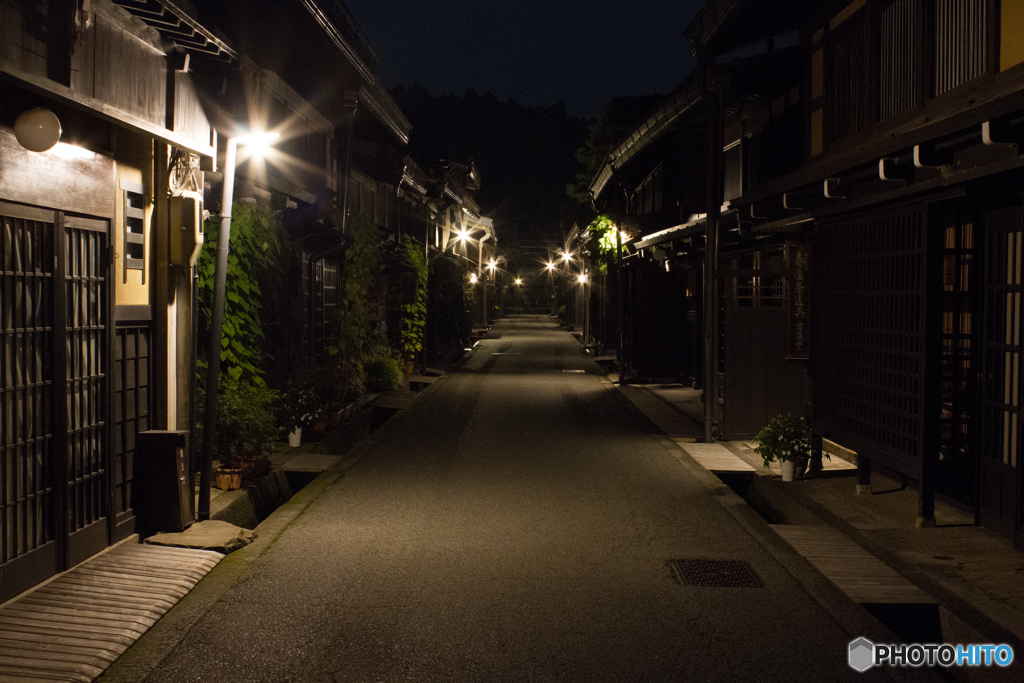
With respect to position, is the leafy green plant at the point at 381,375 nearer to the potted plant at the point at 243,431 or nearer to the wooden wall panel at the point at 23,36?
the potted plant at the point at 243,431

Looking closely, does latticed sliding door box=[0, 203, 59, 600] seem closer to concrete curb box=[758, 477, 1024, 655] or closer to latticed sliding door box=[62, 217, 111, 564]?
latticed sliding door box=[62, 217, 111, 564]

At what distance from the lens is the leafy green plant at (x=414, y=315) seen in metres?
27.0

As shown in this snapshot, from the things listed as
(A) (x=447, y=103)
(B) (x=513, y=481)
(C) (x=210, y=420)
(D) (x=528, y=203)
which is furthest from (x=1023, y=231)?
(A) (x=447, y=103)

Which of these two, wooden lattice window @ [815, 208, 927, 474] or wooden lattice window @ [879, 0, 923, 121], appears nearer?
wooden lattice window @ [815, 208, 927, 474]

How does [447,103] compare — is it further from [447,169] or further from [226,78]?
[226,78]

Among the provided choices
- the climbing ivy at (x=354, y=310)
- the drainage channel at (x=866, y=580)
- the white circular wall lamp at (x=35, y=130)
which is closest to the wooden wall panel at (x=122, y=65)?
the white circular wall lamp at (x=35, y=130)

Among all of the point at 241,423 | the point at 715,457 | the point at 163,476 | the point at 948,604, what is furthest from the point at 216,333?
the point at 715,457

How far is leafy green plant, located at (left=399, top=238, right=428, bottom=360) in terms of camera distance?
27.0 m

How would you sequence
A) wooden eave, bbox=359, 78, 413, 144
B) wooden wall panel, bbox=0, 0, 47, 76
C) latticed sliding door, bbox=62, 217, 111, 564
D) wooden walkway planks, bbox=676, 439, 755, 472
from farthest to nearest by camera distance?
wooden eave, bbox=359, 78, 413, 144 < wooden walkway planks, bbox=676, 439, 755, 472 < latticed sliding door, bbox=62, 217, 111, 564 < wooden wall panel, bbox=0, 0, 47, 76

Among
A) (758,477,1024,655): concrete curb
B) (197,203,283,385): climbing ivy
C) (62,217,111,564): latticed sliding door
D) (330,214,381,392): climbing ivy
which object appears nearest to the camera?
(758,477,1024,655): concrete curb

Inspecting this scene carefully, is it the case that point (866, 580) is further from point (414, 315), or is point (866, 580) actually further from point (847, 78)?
point (414, 315)

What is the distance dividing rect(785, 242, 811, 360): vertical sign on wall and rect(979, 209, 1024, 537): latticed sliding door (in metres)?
3.28

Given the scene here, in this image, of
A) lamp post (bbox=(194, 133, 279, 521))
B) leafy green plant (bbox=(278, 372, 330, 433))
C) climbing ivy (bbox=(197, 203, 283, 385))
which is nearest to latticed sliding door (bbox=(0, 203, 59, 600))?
lamp post (bbox=(194, 133, 279, 521))
